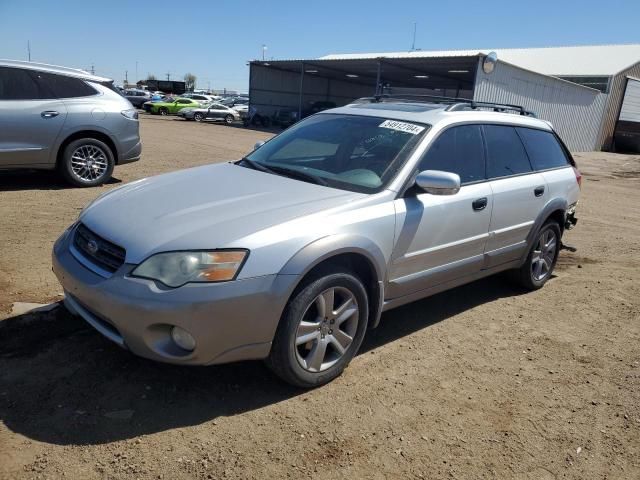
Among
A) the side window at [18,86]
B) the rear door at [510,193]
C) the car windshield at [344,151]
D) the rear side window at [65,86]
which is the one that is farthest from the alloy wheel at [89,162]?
the rear door at [510,193]

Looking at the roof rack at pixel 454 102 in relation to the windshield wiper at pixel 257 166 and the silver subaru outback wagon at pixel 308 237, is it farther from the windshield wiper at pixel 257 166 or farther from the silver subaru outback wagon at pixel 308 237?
the windshield wiper at pixel 257 166

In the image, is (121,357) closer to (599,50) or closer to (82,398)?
(82,398)

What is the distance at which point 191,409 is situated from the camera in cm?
286

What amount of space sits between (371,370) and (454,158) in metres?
1.69

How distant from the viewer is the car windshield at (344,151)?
3.57m

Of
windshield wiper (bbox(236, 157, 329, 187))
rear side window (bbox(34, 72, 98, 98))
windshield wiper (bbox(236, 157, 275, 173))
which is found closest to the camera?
windshield wiper (bbox(236, 157, 329, 187))

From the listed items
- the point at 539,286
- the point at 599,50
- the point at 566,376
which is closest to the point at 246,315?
A: the point at 566,376

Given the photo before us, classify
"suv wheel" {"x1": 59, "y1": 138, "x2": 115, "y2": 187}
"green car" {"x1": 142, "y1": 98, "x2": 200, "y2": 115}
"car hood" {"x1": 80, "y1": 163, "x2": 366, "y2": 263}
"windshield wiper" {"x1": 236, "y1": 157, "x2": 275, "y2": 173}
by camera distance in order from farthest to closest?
"green car" {"x1": 142, "y1": 98, "x2": 200, "y2": 115}
"suv wheel" {"x1": 59, "y1": 138, "x2": 115, "y2": 187}
"windshield wiper" {"x1": 236, "y1": 157, "x2": 275, "y2": 173}
"car hood" {"x1": 80, "y1": 163, "x2": 366, "y2": 263}

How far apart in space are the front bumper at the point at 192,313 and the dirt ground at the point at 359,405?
37 cm

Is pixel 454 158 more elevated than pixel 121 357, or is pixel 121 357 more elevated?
pixel 454 158

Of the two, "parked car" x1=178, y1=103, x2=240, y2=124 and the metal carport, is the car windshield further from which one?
"parked car" x1=178, y1=103, x2=240, y2=124

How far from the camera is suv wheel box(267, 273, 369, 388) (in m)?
2.88

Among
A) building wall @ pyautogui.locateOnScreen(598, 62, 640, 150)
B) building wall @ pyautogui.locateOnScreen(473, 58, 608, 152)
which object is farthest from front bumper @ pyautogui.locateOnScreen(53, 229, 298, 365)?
building wall @ pyautogui.locateOnScreen(598, 62, 640, 150)

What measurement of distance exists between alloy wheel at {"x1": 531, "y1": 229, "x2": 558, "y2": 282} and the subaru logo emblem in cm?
383
